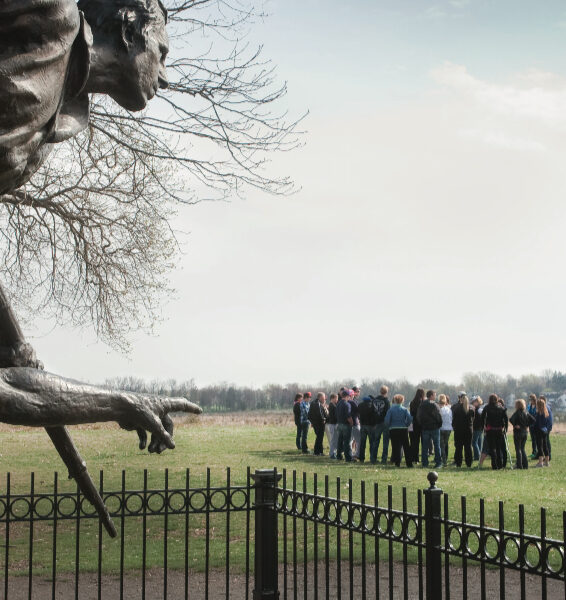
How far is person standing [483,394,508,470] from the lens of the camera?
57.5 ft

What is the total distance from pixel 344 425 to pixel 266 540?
41.4ft

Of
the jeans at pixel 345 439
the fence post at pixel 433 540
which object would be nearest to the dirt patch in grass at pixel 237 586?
the fence post at pixel 433 540

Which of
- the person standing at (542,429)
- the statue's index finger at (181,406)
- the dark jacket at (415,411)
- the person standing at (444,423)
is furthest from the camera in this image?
the person standing at (542,429)

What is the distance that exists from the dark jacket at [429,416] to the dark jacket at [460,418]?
849mm

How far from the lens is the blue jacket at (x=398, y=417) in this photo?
57.3 ft

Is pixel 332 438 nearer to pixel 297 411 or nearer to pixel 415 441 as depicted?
pixel 297 411

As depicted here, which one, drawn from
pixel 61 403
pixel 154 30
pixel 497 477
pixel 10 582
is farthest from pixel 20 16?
pixel 497 477

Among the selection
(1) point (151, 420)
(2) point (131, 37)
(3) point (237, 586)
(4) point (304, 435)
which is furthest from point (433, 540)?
(4) point (304, 435)

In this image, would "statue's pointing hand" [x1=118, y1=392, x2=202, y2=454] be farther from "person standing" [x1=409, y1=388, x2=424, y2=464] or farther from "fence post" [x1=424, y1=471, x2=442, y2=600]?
"person standing" [x1=409, y1=388, x2=424, y2=464]

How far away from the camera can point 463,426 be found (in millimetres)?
18344

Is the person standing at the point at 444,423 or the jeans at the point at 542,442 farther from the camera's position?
the jeans at the point at 542,442

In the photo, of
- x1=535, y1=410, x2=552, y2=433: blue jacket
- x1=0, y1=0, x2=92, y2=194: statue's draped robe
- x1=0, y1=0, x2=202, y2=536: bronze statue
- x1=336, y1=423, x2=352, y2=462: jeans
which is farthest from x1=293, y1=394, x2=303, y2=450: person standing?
x1=0, y1=0, x2=92, y2=194: statue's draped robe

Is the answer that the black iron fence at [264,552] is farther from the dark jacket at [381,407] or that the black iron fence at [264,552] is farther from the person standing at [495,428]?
the person standing at [495,428]

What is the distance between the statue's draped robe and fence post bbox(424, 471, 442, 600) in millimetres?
3266
